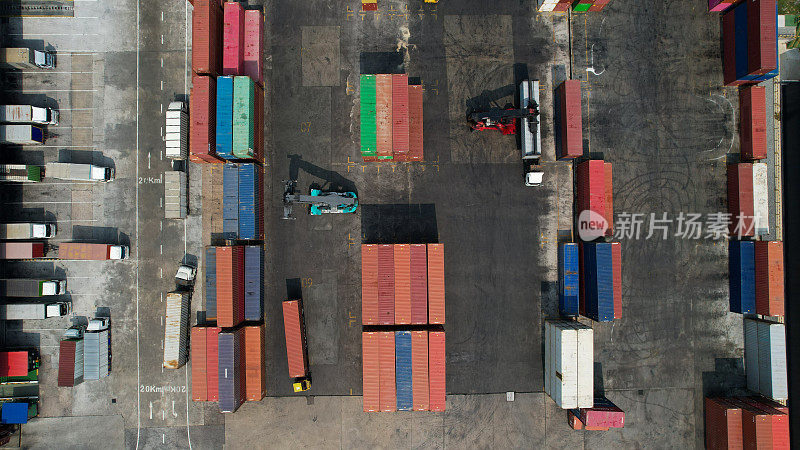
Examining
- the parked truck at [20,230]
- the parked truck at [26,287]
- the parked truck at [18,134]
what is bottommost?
the parked truck at [26,287]

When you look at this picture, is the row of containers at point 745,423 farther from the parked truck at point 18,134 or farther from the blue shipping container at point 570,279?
the parked truck at point 18,134

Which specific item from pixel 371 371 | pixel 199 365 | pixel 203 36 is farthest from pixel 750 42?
pixel 199 365

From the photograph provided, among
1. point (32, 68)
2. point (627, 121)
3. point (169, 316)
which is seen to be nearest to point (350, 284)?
point (169, 316)

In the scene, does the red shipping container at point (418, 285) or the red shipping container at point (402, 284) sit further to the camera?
the red shipping container at point (418, 285)

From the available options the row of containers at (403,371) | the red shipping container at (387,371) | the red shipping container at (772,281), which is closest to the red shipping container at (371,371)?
the row of containers at (403,371)

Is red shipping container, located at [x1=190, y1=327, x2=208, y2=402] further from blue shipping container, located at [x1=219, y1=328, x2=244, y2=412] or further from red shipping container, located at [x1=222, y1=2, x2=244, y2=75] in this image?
red shipping container, located at [x1=222, y1=2, x2=244, y2=75]

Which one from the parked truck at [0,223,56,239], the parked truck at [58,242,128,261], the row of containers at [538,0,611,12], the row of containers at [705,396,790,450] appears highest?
the row of containers at [538,0,611,12]

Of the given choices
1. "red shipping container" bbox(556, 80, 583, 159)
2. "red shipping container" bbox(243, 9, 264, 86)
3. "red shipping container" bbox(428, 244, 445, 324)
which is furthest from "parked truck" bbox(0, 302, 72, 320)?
"red shipping container" bbox(556, 80, 583, 159)
